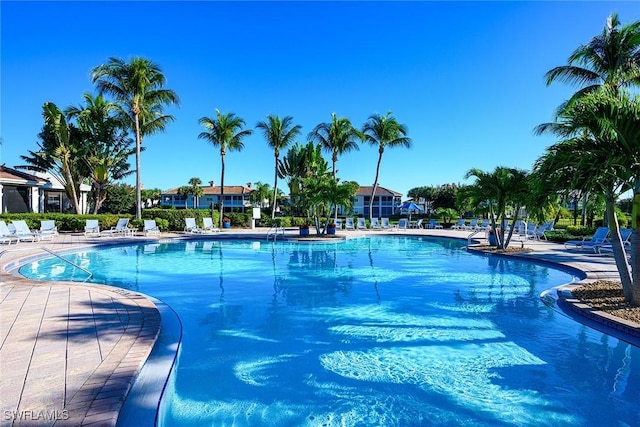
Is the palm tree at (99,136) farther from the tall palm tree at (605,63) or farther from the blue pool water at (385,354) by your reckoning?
the tall palm tree at (605,63)

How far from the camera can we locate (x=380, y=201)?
69062 mm

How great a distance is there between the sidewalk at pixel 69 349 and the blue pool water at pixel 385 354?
0.64m

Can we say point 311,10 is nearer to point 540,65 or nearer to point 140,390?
point 540,65

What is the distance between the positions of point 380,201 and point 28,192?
176 ft

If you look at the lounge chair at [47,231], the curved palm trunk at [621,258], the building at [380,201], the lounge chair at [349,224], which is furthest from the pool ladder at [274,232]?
the building at [380,201]

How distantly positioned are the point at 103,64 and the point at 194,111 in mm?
8557

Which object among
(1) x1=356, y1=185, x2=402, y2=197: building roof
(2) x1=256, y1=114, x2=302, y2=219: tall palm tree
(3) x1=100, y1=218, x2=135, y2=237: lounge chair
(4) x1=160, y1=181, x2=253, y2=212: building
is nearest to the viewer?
(3) x1=100, y1=218, x2=135, y2=237: lounge chair

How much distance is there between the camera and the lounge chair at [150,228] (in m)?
21.1

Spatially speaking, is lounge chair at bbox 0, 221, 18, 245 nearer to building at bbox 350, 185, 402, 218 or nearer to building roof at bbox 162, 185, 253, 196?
building roof at bbox 162, 185, 253, 196

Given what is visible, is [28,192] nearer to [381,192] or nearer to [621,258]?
[621,258]

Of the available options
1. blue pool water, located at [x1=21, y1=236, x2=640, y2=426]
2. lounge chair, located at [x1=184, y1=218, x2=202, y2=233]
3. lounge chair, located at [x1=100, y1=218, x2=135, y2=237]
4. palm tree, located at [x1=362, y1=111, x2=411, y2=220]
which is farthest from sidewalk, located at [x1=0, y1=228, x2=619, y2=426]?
palm tree, located at [x1=362, y1=111, x2=411, y2=220]

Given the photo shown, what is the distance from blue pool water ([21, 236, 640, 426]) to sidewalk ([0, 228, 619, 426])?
0.64m

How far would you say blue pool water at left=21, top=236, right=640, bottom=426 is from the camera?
3.71 meters

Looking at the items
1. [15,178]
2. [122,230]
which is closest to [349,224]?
[122,230]
